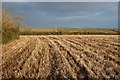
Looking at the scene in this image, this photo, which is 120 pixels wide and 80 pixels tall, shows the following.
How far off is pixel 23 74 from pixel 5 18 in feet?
108

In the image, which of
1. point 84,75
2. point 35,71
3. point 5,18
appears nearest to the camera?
point 84,75

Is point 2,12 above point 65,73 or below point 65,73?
above

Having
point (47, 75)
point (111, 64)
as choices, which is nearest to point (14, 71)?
point (47, 75)

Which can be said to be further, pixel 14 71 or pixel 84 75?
pixel 14 71

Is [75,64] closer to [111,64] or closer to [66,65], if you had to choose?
[66,65]

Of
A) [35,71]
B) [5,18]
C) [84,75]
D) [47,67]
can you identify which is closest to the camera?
[84,75]

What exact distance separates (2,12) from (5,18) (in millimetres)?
1759

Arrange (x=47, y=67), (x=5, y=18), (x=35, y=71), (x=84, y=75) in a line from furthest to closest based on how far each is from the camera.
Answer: (x=5, y=18), (x=47, y=67), (x=35, y=71), (x=84, y=75)

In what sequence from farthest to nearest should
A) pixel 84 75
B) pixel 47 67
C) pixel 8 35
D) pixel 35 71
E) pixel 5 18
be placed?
pixel 5 18 → pixel 8 35 → pixel 47 67 → pixel 35 71 → pixel 84 75

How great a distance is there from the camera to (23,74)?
14.5 m

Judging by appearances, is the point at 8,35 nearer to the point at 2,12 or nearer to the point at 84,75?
the point at 2,12

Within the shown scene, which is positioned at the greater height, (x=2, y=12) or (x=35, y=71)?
(x=2, y=12)

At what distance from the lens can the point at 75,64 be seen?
53.9 ft

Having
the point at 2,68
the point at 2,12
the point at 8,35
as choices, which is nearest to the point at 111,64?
the point at 2,68
